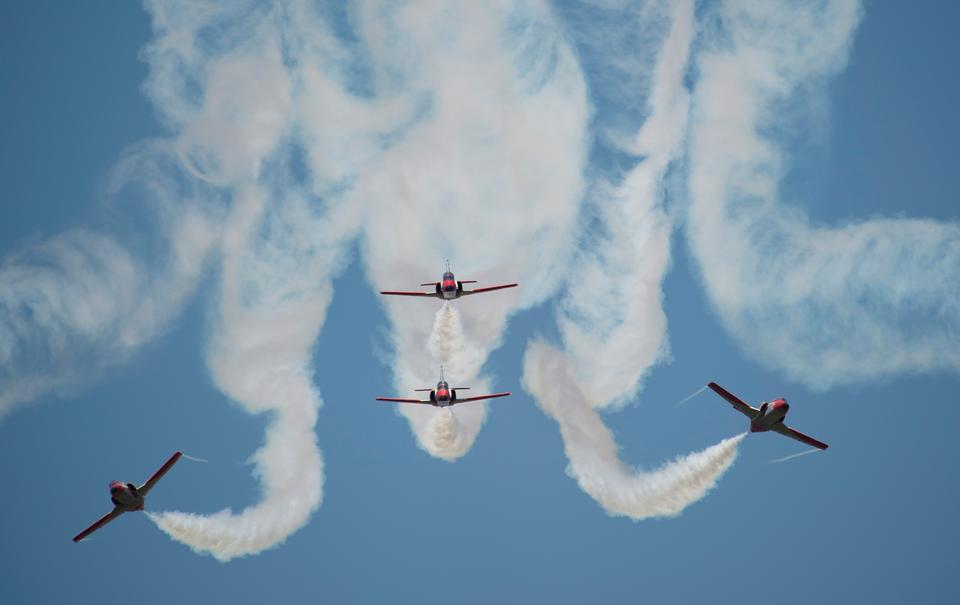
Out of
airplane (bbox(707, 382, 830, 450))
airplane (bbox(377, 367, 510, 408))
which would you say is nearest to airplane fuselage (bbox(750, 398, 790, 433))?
airplane (bbox(707, 382, 830, 450))

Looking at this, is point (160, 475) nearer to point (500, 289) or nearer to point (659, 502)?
point (500, 289)

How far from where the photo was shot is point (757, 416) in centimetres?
9844

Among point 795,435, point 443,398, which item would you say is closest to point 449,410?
point 443,398

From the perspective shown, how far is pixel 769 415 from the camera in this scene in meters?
97.9

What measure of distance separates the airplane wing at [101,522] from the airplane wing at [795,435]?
149 feet

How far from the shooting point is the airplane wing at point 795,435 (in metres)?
99.5

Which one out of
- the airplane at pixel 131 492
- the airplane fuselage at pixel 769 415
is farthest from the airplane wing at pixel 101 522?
the airplane fuselage at pixel 769 415

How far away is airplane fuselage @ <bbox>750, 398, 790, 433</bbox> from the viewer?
319 ft

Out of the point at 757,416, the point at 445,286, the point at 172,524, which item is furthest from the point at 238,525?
the point at 757,416

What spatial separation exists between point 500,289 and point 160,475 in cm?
2761

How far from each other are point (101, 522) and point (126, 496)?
4.94m

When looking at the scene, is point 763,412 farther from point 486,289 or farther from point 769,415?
point 486,289

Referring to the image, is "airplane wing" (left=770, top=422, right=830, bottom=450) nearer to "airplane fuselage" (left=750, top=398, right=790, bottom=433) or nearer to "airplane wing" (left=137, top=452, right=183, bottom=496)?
"airplane fuselage" (left=750, top=398, right=790, bottom=433)

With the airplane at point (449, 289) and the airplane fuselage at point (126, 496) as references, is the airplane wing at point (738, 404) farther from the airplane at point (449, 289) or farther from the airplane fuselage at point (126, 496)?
the airplane fuselage at point (126, 496)
